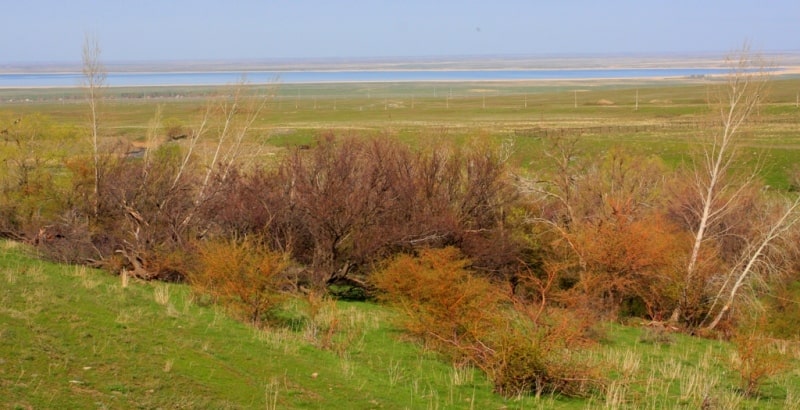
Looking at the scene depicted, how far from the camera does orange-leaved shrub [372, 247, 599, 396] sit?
14.6 m

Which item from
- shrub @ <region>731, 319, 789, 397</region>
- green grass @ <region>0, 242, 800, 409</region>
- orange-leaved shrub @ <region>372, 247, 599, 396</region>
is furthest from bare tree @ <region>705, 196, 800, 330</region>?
orange-leaved shrub @ <region>372, 247, 599, 396</region>

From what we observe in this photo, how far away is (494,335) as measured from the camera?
15555 mm

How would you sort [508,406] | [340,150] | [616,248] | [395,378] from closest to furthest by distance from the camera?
[508,406]
[395,378]
[616,248]
[340,150]

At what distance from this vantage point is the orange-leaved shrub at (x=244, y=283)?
19047mm

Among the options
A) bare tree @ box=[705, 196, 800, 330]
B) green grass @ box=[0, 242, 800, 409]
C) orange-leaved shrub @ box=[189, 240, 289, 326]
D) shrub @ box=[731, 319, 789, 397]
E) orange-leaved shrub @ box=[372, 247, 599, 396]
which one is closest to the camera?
green grass @ box=[0, 242, 800, 409]

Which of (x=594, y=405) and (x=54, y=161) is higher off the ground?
(x=54, y=161)

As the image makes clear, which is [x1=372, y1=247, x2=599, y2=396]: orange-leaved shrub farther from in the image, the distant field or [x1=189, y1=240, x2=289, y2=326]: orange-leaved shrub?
the distant field

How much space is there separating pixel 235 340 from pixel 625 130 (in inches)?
3076

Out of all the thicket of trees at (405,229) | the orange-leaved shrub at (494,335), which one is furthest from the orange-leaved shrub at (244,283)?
the orange-leaved shrub at (494,335)

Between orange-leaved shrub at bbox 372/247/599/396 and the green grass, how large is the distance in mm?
380

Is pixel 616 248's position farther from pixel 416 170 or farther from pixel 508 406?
pixel 508 406

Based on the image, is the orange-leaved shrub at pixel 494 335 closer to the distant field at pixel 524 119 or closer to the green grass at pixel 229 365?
the green grass at pixel 229 365

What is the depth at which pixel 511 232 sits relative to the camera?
101 ft

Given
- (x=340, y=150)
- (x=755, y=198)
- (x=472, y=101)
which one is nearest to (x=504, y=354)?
(x=340, y=150)
